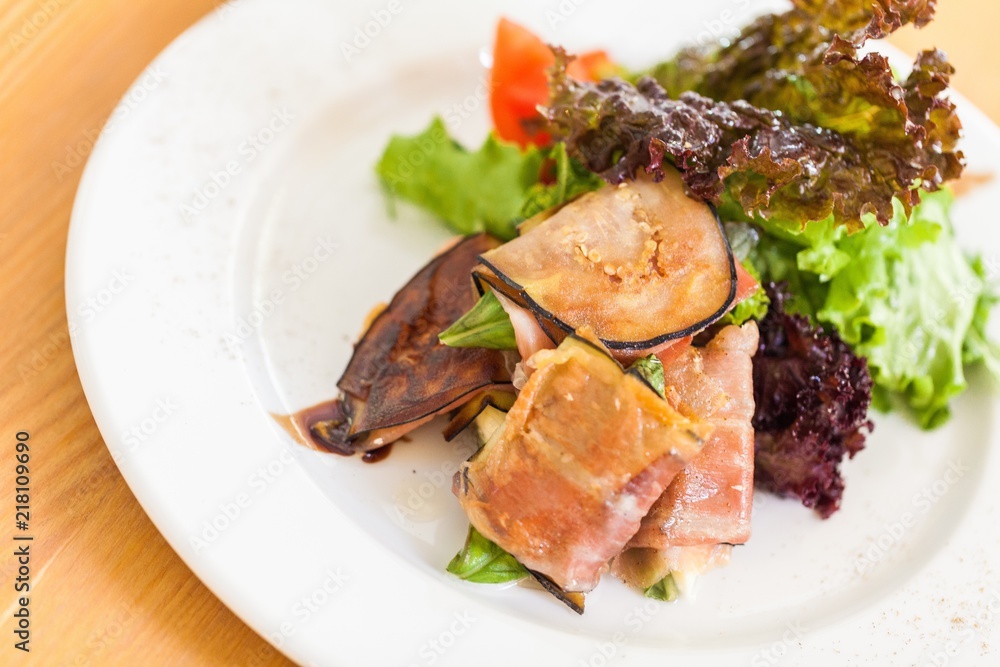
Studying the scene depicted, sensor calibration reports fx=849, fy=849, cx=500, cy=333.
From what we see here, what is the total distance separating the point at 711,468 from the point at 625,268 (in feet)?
2.34

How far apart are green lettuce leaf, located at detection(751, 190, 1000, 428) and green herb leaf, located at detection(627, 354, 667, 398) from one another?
3.05 feet

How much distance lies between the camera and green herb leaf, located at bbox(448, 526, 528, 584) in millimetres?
2699

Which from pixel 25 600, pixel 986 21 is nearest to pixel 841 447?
pixel 25 600

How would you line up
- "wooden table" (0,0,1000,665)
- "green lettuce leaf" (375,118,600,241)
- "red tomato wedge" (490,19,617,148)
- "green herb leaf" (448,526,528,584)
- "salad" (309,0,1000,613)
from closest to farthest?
"wooden table" (0,0,1000,665)
"salad" (309,0,1000,613)
"green herb leaf" (448,526,528,584)
"green lettuce leaf" (375,118,600,241)
"red tomato wedge" (490,19,617,148)

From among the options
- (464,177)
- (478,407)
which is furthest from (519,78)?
(478,407)

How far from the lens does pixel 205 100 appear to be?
345cm

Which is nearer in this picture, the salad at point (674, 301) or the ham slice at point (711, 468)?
the salad at point (674, 301)

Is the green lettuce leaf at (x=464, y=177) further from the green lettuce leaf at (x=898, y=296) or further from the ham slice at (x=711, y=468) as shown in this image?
the ham slice at (x=711, y=468)

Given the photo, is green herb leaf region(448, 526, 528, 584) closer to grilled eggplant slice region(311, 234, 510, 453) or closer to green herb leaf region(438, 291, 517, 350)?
grilled eggplant slice region(311, 234, 510, 453)

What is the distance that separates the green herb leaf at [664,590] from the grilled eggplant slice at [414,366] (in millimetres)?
840

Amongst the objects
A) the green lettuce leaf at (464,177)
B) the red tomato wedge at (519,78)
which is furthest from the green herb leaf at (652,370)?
the red tomato wedge at (519,78)

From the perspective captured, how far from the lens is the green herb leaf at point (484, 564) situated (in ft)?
8.86

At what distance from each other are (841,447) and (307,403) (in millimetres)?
2016

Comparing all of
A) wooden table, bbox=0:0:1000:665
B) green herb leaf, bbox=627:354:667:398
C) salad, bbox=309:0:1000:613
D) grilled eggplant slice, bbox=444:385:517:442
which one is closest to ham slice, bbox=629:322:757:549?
salad, bbox=309:0:1000:613
